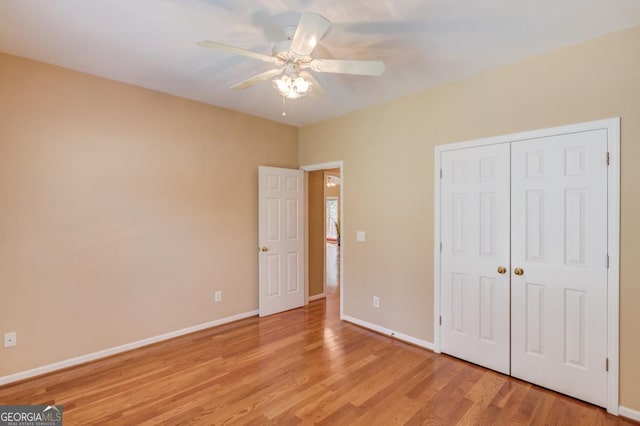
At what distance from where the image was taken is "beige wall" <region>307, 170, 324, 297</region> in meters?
5.03

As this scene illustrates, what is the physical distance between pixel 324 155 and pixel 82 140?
2749mm

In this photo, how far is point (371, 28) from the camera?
2.16 m

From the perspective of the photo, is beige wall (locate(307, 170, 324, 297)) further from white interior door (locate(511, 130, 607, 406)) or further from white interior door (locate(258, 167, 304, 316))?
white interior door (locate(511, 130, 607, 406))

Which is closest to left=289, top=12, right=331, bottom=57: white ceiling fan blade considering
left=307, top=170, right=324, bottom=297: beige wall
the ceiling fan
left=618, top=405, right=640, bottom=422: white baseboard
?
the ceiling fan

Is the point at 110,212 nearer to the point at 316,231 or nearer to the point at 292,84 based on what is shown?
the point at 292,84

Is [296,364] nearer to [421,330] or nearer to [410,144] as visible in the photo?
[421,330]

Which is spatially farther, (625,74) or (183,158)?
(183,158)

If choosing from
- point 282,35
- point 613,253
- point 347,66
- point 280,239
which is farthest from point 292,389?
point 282,35

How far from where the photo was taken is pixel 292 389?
251 centimetres

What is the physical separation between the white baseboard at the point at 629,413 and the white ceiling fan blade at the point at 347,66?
2893 mm

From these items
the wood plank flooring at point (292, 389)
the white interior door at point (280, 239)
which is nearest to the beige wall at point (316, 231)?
the white interior door at point (280, 239)

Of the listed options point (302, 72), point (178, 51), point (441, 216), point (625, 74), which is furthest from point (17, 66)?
point (625, 74)

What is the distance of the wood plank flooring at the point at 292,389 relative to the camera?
218 centimetres

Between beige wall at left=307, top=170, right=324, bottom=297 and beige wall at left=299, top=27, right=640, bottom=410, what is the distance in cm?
56
